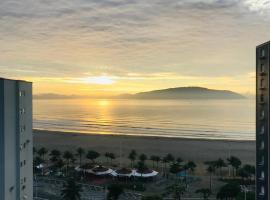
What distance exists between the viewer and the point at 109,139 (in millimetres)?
77375

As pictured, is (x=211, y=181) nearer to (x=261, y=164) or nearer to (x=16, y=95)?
(x=261, y=164)

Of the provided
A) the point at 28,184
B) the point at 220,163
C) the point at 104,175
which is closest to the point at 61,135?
the point at 104,175

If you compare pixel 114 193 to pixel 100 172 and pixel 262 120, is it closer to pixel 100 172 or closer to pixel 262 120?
pixel 100 172

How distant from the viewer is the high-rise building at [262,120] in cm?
2172

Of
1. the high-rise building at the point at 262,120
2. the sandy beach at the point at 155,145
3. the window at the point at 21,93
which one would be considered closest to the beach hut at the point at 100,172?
the sandy beach at the point at 155,145

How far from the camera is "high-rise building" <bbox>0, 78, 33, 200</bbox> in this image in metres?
21.9

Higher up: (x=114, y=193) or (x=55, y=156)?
(x=55, y=156)

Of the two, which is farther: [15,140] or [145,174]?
[145,174]

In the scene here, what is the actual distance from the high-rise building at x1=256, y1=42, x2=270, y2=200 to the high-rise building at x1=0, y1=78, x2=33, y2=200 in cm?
1518

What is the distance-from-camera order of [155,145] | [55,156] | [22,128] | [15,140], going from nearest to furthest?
[15,140], [22,128], [55,156], [155,145]

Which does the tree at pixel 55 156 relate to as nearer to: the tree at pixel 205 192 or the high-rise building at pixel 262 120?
the tree at pixel 205 192

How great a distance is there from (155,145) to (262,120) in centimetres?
4764

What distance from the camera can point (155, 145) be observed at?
69.2m

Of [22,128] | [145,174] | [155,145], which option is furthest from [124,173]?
[155,145]
